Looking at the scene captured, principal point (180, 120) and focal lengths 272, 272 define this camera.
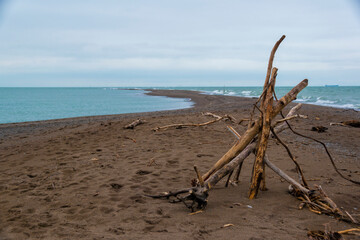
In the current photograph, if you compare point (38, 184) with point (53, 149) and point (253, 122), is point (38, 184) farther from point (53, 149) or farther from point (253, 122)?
point (253, 122)

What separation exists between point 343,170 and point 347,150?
84.1 inches

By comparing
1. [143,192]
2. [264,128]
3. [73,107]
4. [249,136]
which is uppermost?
[264,128]

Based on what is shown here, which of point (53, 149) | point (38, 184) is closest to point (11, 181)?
point (38, 184)

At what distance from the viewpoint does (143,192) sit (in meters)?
4.25

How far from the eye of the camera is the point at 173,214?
3436 mm

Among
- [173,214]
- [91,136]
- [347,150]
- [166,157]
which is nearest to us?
[173,214]

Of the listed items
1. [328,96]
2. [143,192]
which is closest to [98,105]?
[143,192]

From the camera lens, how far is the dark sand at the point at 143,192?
3.08 metres

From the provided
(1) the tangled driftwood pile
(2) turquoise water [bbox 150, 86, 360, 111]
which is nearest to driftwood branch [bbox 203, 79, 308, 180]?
(1) the tangled driftwood pile

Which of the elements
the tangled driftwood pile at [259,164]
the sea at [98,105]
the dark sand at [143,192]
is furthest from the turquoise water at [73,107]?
the tangled driftwood pile at [259,164]

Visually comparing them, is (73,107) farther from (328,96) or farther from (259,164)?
(328,96)

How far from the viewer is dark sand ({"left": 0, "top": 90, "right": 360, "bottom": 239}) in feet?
10.1

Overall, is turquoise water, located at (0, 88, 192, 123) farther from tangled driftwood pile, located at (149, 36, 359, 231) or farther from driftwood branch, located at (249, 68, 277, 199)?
driftwood branch, located at (249, 68, 277, 199)

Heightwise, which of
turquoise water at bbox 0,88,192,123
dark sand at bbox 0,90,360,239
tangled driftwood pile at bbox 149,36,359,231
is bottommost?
turquoise water at bbox 0,88,192,123
